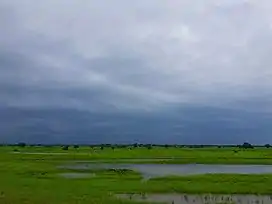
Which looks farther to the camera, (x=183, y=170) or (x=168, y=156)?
(x=168, y=156)

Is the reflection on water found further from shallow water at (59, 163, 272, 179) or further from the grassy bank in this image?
the grassy bank

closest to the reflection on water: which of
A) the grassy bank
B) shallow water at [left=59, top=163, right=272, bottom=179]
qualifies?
shallow water at [left=59, top=163, right=272, bottom=179]

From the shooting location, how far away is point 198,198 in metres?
32.1

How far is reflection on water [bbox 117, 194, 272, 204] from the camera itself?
30.4 metres

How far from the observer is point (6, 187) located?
35.4 meters

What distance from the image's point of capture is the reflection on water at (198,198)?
30355 millimetres

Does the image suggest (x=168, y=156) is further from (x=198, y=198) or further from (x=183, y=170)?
(x=198, y=198)

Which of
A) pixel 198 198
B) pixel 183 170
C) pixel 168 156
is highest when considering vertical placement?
pixel 168 156

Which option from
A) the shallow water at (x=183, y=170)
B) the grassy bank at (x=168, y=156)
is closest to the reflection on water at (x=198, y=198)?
the shallow water at (x=183, y=170)

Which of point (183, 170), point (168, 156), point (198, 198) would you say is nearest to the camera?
point (198, 198)

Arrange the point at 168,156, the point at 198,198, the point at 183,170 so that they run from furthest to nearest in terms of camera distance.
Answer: the point at 168,156
the point at 183,170
the point at 198,198

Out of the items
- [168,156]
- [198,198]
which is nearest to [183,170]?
[198,198]

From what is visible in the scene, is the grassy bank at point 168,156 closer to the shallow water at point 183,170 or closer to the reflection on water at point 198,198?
the shallow water at point 183,170

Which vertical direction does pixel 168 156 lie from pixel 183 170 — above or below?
above
